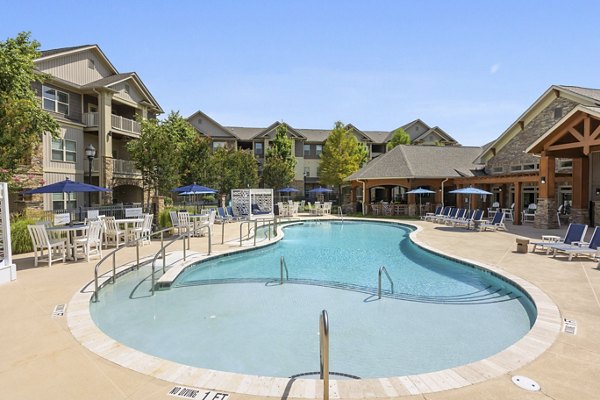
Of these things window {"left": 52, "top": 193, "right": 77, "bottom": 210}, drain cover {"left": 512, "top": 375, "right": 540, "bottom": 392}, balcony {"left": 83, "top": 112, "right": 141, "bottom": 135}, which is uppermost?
balcony {"left": 83, "top": 112, "right": 141, "bottom": 135}

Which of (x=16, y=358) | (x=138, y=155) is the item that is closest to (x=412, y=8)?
(x=16, y=358)

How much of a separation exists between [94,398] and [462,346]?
539 centimetres

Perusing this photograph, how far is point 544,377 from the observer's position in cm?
409

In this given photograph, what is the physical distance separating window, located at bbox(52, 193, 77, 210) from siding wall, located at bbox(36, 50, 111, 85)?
23.7 feet

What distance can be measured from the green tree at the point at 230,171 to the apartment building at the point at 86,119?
5.71 metres

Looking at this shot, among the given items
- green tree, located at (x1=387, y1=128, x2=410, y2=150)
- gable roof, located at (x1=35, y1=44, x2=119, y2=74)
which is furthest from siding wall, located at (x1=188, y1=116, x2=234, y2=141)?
green tree, located at (x1=387, y1=128, x2=410, y2=150)

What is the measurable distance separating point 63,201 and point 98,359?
69.1ft

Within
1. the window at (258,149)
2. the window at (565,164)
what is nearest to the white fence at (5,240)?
the window at (565,164)

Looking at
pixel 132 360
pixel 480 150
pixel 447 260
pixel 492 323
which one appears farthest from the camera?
pixel 480 150

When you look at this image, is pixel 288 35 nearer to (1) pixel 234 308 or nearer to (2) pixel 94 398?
(1) pixel 234 308

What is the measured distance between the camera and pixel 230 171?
29.3 metres

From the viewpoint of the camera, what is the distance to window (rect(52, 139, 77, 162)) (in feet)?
69.9

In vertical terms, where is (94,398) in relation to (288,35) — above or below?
below

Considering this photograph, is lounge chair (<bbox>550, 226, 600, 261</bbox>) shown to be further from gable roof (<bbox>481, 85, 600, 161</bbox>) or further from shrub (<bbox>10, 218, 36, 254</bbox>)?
shrub (<bbox>10, 218, 36, 254</bbox>)
